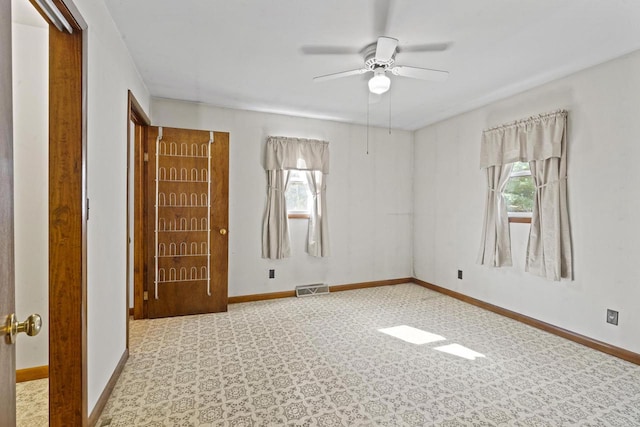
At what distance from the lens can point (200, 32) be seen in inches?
94.3

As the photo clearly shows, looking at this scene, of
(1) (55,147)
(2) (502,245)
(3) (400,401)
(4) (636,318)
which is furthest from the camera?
(2) (502,245)

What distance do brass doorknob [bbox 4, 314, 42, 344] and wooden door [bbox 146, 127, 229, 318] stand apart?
114 inches

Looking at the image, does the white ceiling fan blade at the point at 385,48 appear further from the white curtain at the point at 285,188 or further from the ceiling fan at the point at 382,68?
the white curtain at the point at 285,188

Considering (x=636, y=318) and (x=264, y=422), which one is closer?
(x=264, y=422)

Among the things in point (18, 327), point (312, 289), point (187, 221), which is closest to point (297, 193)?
point (312, 289)

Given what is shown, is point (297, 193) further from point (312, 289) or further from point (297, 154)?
point (312, 289)

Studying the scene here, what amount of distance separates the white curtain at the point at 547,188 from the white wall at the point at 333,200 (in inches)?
77.0

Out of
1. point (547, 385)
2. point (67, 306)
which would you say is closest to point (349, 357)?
point (547, 385)

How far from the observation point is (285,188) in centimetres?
434

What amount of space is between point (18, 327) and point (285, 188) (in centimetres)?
358

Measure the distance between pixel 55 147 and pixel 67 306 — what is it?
0.80 m

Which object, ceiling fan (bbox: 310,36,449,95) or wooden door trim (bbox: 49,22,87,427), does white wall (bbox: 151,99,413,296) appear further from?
wooden door trim (bbox: 49,22,87,427)

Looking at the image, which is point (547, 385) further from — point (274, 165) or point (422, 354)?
point (274, 165)

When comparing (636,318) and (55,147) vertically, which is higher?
(55,147)
